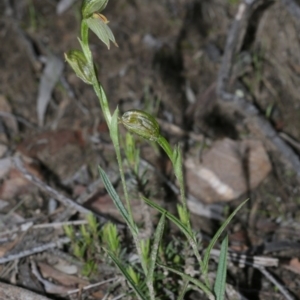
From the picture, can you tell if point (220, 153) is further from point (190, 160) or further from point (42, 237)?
point (42, 237)

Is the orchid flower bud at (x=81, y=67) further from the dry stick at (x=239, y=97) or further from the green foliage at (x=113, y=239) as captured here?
the dry stick at (x=239, y=97)

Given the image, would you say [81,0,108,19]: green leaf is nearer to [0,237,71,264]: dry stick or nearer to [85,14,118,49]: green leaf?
[85,14,118,49]: green leaf

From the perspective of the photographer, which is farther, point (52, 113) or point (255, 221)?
point (52, 113)

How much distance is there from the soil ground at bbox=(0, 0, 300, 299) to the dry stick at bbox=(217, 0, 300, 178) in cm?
9

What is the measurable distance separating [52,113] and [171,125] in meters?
0.91

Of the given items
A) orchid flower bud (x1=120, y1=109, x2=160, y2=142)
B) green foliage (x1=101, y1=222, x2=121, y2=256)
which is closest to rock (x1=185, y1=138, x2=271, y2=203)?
green foliage (x1=101, y1=222, x2=121, y2=256)

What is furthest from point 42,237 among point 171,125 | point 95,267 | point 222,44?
point 222,44

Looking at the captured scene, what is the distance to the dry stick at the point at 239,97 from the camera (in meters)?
3.42

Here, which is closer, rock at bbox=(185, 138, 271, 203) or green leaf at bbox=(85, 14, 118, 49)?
green leaf at bbox=(85, 14, 118, 49)

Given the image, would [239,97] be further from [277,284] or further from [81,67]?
[81,67]

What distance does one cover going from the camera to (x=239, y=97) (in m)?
3.64

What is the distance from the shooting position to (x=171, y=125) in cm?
380

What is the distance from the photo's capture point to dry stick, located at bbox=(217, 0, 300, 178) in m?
3.42

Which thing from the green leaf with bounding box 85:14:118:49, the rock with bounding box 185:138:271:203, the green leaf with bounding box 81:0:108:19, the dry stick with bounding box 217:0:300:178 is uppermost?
the dry stick with bounding box 217:0:300:178
